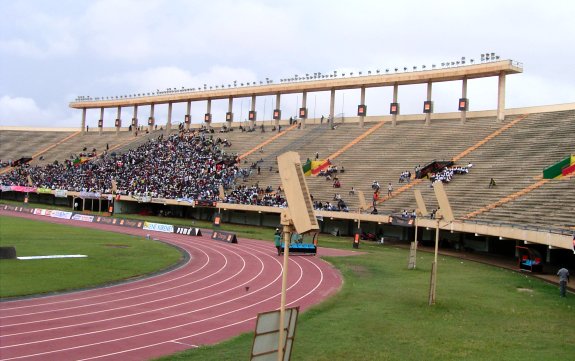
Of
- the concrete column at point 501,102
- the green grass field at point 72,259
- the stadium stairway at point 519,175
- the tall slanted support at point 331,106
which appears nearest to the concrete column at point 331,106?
the tall slanted support at point 331,106

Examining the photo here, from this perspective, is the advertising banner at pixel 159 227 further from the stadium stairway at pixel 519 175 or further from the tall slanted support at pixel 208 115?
the tall slanted support at pixel 208 115

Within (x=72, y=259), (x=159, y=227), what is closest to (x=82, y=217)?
(x=159, y=227)

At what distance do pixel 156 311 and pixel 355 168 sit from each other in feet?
129

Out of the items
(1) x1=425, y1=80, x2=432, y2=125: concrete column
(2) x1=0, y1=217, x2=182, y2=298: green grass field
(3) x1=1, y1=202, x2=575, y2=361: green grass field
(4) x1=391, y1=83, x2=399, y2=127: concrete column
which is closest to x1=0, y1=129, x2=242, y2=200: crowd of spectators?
(4) x1=391, y1=83, x2=399, y2=127: concrete column

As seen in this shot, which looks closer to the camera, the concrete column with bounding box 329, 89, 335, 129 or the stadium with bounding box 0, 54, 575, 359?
the stadium with bounding box 0, 54, 575, 359

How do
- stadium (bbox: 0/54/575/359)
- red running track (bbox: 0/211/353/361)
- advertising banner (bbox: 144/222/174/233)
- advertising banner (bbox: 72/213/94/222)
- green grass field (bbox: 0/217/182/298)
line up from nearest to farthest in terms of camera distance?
red running track (bbox: 0/211/353/361) → green grass field (bbox: 0/217/182/298) → stadium (bbox: 0/54/575/359) → advertising banner (bbox: 144/222/174/233) → advertising banner (bbox: 72/213/94/222)

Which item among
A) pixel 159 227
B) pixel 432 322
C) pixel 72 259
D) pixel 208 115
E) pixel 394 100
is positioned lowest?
pixel 72 259

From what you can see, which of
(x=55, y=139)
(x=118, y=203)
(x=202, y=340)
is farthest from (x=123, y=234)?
(x=55, y=139)

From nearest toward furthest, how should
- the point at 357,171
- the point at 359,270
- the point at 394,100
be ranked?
the point at 359,270 → the point at 357,171 → the point at 394,100

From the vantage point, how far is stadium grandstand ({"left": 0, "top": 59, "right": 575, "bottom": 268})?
37.8 meters

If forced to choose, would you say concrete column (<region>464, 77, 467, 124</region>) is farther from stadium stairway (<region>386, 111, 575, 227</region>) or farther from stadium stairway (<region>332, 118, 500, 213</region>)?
stadium stairway (<region>386, 111, 575, 227</region>)

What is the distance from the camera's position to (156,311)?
18.3 metres

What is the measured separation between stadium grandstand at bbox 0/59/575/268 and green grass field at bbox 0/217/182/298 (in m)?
15.4

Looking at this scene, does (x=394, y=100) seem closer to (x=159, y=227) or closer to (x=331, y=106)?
(x=331, y=106)
